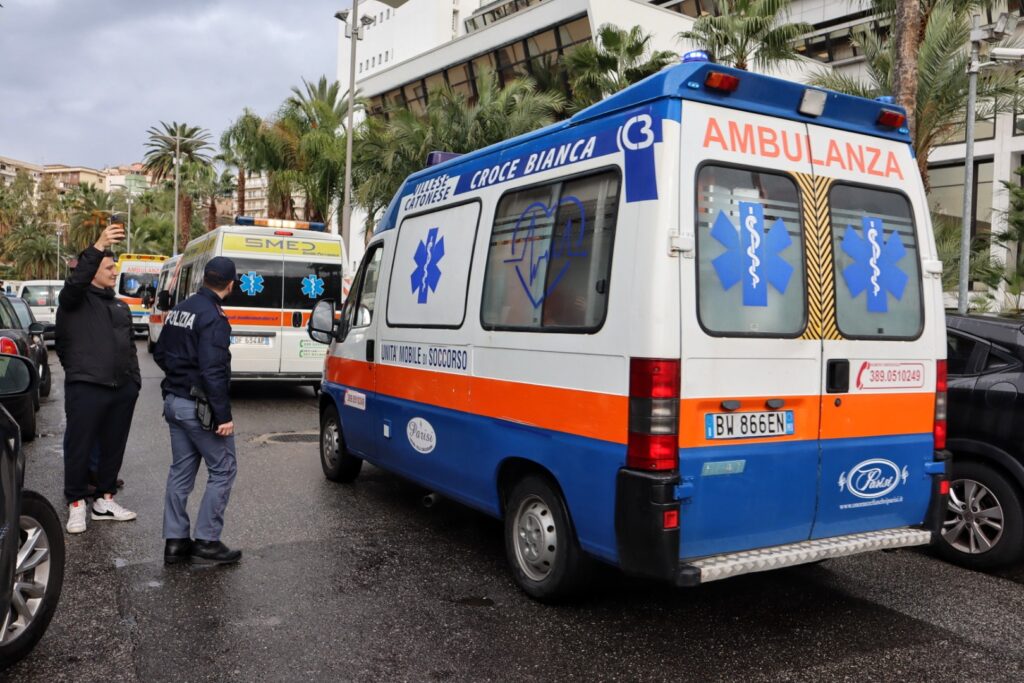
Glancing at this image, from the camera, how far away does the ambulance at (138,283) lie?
27.9m

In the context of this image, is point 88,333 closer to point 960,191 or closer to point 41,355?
point 41,355

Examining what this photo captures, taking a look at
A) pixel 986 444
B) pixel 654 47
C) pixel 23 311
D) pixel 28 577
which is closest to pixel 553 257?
pixel 28 577

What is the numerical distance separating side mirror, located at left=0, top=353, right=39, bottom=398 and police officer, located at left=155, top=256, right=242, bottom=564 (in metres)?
1.22

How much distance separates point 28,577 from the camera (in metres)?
3.76

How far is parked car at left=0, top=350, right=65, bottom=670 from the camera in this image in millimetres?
3314

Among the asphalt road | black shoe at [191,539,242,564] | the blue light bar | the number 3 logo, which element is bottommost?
the asphalt road

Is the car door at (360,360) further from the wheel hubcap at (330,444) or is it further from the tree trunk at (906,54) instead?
the tree trunk at (906,54)

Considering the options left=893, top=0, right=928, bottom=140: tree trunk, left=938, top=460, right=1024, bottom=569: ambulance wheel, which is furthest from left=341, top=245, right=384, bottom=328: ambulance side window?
left=893, top=0, right=928, bottom=140: tree trunk

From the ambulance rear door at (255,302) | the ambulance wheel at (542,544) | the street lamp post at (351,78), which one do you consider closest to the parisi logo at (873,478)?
the ambulance wheel at (542,544)

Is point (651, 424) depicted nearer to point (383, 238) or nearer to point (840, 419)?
point (840, 419)

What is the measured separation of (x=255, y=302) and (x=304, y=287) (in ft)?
2.45

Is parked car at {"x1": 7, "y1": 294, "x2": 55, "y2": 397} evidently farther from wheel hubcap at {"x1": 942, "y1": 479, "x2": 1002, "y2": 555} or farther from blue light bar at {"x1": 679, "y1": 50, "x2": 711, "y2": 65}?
wheel hubcap at {"x1": 942, "y1": 479, "x2": 1002, "y2": 555}

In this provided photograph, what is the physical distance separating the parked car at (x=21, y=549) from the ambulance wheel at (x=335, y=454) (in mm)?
3422

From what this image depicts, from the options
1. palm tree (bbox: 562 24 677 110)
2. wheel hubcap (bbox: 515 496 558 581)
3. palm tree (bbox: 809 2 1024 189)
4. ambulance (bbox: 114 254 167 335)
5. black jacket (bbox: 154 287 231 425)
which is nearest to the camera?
wheel hubcap (bbox: 515 496 558 581)
